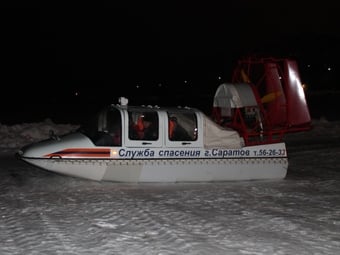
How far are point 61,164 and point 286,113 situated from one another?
17.2 ft

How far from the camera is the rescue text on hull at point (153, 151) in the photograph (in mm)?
9648

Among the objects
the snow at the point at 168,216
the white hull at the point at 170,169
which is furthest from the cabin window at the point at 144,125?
the snow at the point at 168,216

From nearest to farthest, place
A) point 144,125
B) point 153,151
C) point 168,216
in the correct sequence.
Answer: point 168,216 < point 153,151 < point 144,125

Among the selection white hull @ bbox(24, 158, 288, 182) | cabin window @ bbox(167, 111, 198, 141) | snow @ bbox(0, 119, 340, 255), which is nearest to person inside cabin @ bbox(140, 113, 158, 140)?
cabin window @ bbox(167, 111, 198, 141)

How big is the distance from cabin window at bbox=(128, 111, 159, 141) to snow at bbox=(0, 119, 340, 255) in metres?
1.03

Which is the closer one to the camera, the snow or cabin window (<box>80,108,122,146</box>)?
the snow

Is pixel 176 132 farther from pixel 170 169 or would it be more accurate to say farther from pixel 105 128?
pixel 105 128

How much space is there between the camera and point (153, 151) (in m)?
9.93

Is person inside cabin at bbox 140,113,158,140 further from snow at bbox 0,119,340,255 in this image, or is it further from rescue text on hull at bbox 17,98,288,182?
snow at bbox 0,119,340,255

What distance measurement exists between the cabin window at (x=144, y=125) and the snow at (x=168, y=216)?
103 centimetres

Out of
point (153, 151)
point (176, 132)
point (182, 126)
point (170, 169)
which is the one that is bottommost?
point (170, 169)

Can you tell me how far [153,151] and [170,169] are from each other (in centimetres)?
57

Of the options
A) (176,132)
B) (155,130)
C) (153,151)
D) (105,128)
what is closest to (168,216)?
(153,151)

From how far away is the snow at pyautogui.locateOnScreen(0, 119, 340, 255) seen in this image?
6223mm
